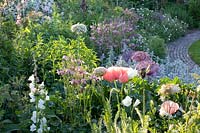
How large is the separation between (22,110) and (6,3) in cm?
365

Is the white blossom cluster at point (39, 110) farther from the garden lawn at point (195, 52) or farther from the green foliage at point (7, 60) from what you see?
the garden lawn at point (195, 52)

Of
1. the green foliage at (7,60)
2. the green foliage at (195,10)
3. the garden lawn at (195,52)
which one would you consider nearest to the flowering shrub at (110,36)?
the green foliage at (7,60)

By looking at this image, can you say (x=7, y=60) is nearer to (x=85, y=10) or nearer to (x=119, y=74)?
(x=119, y=74)

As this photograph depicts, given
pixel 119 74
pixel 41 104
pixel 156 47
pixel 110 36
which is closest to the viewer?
pixel 119 74

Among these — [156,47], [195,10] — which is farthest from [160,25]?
[156,47]

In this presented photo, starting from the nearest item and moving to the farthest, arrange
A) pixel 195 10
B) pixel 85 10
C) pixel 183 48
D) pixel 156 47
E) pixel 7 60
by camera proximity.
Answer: pixel 7 60 < pixel 156 47 < pixel 85 10 < pixel 183 48 < pixel 195 10

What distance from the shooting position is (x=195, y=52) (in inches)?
358

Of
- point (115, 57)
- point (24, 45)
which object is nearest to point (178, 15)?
point (115, 57)

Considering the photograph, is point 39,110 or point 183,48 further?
point 183,48

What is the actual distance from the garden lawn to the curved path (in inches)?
3.5

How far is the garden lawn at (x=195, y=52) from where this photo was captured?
851cm

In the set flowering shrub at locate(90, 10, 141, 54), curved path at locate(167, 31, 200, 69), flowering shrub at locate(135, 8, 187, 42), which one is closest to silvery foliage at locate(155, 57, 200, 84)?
flowering shrub at locate(90, 10, 141, 54)

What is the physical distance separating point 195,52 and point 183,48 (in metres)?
0.43

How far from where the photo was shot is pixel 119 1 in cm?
1089
